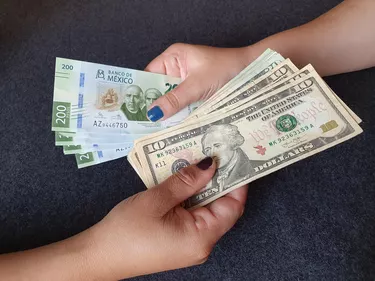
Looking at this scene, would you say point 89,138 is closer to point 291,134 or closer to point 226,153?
point 226,153

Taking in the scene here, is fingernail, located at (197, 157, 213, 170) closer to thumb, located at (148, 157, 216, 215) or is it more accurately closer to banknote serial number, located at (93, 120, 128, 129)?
thumb, located at (148, 157, 216, 215)

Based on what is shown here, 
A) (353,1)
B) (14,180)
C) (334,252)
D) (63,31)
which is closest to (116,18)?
(63,31)

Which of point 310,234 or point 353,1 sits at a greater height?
point 353,1

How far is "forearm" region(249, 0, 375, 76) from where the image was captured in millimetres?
882

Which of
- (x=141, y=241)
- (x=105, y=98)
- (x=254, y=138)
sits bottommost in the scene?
(x=141, y=241)

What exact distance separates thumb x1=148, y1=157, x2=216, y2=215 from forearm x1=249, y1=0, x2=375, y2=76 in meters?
0.35

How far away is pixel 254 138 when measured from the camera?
790 millimetres

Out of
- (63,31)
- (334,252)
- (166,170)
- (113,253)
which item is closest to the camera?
(113,253)

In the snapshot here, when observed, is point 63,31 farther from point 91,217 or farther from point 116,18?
point 91,217

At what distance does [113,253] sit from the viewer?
0.66m

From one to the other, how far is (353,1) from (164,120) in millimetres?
549

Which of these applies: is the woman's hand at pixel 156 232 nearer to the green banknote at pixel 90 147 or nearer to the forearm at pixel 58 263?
the forearm at pixel 58 263

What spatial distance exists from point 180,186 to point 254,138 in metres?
0.21

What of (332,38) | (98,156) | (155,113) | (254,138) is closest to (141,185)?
(98,156)
